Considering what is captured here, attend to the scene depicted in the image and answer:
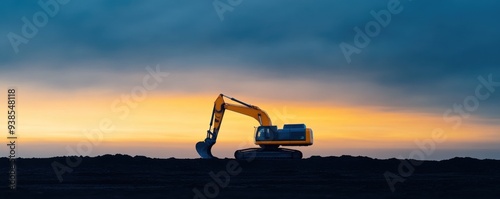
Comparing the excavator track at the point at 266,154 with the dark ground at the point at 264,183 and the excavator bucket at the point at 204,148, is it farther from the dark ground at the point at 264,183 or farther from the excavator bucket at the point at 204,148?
the excavator bucket at the point at 204,148

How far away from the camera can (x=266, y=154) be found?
50.9 m

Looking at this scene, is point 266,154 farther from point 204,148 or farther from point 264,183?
point 264,183

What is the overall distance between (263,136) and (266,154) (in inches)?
58.9

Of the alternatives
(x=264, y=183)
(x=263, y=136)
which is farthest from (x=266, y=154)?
(x=264, y=183)

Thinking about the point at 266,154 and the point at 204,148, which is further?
the point at 204,148

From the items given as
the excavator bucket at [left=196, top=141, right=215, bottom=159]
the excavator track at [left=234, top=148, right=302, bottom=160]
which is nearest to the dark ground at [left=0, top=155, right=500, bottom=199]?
the excavator track at [left=234, top=148, right=302, bottom=160]

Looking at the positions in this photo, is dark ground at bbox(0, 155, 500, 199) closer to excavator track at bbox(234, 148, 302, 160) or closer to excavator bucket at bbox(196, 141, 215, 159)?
excavator track at bbox(234, 148, 302, 160)

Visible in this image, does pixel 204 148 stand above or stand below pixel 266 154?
above

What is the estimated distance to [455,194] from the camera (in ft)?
86.7

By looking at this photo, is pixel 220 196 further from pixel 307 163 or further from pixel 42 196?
pixel 307 163

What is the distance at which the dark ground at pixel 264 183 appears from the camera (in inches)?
1033

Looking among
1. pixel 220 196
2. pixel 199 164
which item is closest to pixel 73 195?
pixel 220 196

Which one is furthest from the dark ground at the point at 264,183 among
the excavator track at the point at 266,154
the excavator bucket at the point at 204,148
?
the excavator bucket at the point at 204,148

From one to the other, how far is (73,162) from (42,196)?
27.5m
